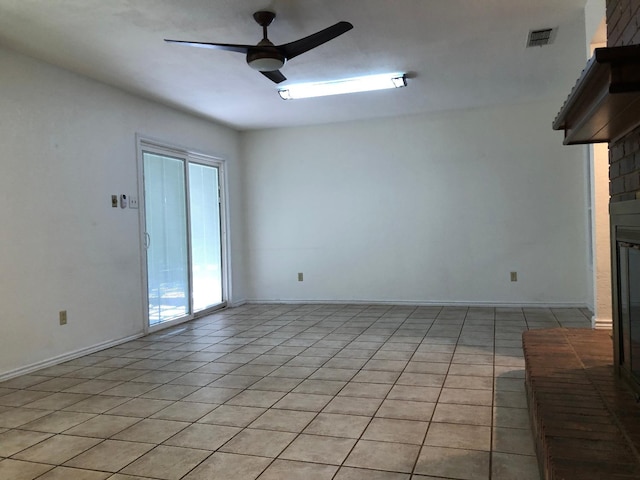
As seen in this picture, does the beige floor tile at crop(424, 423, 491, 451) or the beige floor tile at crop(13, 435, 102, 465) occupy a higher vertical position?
the beige floor tile at crop(424, 423, 491, 451)

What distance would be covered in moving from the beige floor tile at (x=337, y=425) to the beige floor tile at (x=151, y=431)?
2.27 feet

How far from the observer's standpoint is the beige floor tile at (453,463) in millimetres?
1946

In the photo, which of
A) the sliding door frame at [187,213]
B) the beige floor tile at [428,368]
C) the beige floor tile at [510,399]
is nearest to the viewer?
the beige floor tile at [510,399]

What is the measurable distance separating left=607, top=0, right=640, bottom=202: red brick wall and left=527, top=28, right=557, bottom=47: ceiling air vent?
1196mm

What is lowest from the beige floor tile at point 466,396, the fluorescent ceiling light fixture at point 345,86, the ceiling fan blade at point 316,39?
the beige floor tile at point 466,396

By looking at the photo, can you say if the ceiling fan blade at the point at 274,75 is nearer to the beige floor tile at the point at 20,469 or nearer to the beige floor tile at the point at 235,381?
the beige floor tile at the point at 235,381

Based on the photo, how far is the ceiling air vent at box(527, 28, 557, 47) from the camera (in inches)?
140

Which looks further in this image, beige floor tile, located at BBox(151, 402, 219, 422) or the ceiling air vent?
the ceiling air vent

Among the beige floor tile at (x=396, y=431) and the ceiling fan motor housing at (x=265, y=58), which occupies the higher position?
the ceiling fan motor housing at (x=265, y=58)

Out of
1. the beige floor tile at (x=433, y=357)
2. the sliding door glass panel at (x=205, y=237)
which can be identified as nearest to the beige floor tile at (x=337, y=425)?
the beige floor tile at (x=433, y=357)

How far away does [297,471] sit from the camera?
6.64 feet

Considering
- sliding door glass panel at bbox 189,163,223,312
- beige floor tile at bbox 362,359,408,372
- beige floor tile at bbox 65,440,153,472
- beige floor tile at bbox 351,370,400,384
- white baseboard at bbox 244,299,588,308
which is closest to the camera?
Answer: beige floor tile at bbox 65,440,153,472

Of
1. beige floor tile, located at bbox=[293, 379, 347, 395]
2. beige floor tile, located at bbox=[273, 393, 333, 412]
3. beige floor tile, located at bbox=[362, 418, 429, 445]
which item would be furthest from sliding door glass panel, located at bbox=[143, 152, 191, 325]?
beige floor tile, located at bbox=[362, 418, 429, 445]

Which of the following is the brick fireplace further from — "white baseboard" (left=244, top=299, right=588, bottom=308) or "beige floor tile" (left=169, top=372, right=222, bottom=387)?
"white baseboard" (left=244, top=299, right=588, bottom=308)
